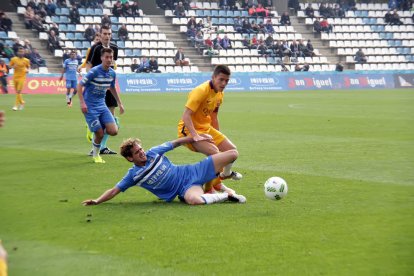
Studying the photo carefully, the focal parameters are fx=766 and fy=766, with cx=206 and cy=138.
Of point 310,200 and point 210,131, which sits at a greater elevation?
point 210,131

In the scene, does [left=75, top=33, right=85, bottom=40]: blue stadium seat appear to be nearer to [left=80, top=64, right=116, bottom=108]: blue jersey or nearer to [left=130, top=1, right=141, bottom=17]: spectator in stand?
[left=130, top=1, right=141, bottom=17]: spectator in stand

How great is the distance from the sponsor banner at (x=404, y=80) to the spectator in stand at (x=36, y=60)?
22.3 meters

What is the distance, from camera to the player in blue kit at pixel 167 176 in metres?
9.40

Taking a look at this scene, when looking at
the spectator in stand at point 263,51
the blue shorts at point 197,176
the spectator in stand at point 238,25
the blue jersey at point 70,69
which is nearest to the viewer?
the blue shorts at point 197,176

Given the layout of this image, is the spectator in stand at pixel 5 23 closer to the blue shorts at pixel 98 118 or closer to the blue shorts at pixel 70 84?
the blue shorts at pixel 70 84

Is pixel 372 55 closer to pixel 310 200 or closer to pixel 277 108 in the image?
pixel 277 108

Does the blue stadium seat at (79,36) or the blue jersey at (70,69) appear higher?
the blue stadium seat at (79,36)

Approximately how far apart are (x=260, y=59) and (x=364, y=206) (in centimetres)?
4390

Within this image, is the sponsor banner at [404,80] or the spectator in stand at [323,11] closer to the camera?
the sponsor banner at [404,80]

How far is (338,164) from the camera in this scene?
1339 cm

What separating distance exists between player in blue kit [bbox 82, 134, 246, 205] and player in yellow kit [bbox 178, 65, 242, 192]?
0.41 m

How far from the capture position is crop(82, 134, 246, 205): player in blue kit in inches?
370

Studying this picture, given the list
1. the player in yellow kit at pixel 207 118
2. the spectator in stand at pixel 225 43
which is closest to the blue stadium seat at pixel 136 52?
the spectator in stand at pixel 225 43

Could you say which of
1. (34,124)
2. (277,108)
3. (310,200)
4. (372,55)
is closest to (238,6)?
(372,55)
